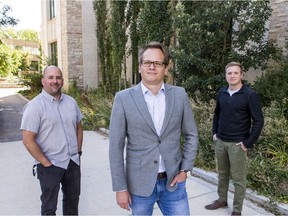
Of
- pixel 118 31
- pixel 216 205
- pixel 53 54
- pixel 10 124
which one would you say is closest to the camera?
pixel 216 205

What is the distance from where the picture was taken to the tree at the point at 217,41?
642 cm

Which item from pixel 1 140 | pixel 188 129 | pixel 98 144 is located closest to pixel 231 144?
pixel 188 129

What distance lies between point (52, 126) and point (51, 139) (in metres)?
0.14

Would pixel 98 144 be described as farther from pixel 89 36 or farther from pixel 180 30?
pixel 89 36

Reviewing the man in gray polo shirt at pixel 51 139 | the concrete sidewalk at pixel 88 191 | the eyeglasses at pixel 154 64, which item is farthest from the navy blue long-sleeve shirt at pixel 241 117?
the man in gray polo shirt at pixel 51 139

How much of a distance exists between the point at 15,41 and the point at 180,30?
67.4 m

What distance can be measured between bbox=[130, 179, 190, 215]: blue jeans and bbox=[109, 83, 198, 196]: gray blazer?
0.06 m

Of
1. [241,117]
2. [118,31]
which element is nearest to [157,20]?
[118,31]

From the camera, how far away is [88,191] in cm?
439

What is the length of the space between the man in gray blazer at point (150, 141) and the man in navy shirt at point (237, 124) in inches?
46.3

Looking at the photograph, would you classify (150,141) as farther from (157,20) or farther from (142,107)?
(157,20)

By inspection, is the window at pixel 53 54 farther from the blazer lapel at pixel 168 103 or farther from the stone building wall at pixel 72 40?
the blazer lapel at pixel 168 103

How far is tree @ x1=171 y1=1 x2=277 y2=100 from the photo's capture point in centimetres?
642

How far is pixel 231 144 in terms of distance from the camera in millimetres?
3311
